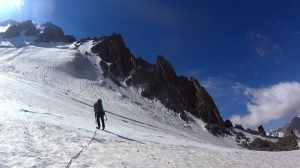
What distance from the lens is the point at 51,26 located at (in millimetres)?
124312

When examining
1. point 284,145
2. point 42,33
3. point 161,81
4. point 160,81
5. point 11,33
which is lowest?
point 284,145

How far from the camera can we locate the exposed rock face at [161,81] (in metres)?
64.8

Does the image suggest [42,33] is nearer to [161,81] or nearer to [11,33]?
[11,33]

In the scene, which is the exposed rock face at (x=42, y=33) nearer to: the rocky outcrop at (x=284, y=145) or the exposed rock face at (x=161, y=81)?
the exposed rock face at (x=161, y=81)

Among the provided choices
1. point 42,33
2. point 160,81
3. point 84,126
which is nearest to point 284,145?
point 84,126

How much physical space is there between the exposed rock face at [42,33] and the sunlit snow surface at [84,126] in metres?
8.44

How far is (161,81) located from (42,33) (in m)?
67.9

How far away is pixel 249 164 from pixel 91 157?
23.8ft

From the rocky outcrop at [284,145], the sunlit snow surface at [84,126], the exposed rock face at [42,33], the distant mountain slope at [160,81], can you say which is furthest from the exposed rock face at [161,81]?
the exposed rock face at [42,33]

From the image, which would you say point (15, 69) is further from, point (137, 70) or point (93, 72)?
point (137, 70)

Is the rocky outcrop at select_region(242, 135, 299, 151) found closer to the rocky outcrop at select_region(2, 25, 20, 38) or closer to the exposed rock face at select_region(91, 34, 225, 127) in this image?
the exposed rock face at select_region(91, 34, 225, 127)

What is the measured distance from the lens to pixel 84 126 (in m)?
16.9

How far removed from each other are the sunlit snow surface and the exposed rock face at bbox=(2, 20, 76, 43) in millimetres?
8440

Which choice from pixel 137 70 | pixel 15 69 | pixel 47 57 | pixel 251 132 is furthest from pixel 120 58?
pixel 251 132
